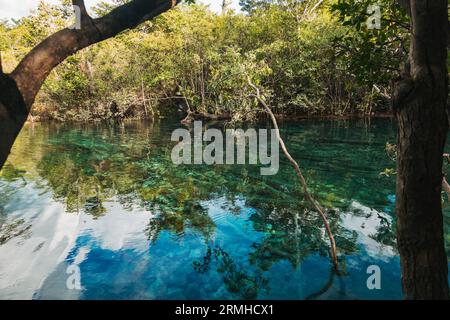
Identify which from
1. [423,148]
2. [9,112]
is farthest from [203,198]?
[423,148]

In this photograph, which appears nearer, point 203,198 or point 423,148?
point 423,148

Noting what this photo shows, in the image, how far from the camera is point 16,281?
18.3 ft

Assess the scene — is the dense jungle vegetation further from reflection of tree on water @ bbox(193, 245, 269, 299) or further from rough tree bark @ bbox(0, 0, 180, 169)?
rough tree bark @ bbox(0, 0, 180, 169)

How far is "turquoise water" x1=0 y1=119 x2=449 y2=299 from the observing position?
17.7ft

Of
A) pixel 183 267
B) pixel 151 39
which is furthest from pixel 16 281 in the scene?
pixel 151 39

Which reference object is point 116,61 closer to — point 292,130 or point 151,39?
point 151,39

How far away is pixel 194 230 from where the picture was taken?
24.8ft

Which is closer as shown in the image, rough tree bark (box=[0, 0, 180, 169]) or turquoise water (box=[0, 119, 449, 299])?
rough tree bark (box=[0, 0, 180, 169])

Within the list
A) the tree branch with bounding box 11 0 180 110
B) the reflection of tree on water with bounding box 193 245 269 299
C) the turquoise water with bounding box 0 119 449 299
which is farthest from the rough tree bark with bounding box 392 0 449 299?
the reflection of tree on water with bounding box 193 245 269 299

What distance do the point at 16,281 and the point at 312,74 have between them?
26.1m
